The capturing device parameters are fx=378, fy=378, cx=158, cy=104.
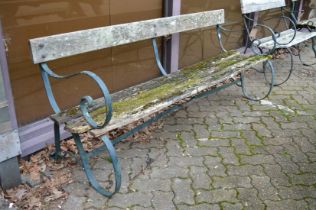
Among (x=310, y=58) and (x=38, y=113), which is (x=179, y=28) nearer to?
(x=38, y=113)

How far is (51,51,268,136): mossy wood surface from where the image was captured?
8.20 feet

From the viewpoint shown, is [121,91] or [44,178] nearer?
[44,178]

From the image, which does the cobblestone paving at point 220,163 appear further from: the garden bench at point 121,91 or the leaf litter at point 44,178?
the garden bench at point 121,91

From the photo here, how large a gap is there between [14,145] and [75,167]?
0.55m

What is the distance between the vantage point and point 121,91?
121 inches

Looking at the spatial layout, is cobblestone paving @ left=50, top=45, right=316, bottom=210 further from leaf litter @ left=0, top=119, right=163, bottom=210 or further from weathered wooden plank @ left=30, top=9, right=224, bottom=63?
weathered wooden plank @ left=30, top=9, right=224, bottom=63

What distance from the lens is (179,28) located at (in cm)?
366

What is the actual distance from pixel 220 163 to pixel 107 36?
1.35 metres

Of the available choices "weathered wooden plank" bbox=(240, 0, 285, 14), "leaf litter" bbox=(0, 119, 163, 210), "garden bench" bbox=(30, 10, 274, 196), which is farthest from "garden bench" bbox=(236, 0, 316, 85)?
"leaf litter" bbox=(0, 119, 163, 210)

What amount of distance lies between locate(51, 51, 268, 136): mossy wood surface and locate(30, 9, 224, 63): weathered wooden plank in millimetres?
394

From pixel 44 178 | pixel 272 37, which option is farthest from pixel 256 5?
pixel 44 178

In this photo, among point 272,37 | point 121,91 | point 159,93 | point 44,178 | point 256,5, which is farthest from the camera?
point 256,5

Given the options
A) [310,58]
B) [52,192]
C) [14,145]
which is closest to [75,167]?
[52,192]

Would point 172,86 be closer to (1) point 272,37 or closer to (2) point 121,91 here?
(2) point 121,91
